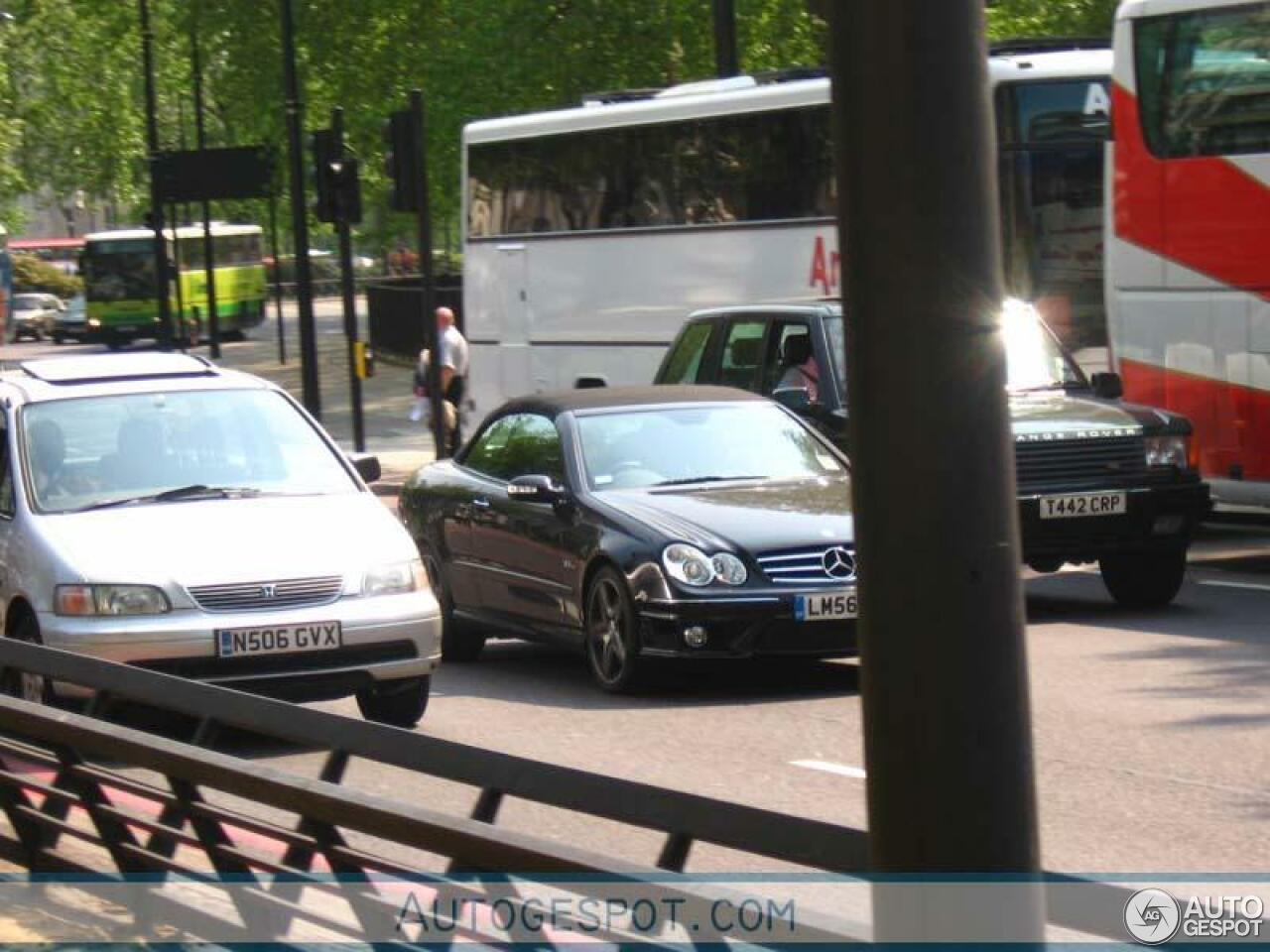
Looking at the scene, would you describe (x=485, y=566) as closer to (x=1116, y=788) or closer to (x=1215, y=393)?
(x=1116, y=788)

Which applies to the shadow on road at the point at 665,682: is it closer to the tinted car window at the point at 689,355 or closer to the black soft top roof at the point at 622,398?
the black soft top roof at the point at 622,398

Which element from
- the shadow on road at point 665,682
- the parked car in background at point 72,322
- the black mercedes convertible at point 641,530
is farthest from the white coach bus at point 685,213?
the parked car in background at point 72,322

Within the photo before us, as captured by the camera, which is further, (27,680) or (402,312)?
(402,312)

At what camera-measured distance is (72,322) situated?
78438 millimetres

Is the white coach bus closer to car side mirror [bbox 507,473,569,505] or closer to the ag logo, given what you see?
car side mirror [bbox 507,473,569,505]

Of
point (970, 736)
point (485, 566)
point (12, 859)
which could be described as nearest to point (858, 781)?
point (12, 859)

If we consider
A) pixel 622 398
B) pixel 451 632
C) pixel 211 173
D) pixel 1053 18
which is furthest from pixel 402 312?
pixel 622 398

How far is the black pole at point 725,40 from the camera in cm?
2670

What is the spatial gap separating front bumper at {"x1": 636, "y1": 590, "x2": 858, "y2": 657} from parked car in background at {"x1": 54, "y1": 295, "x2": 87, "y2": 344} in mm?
67432

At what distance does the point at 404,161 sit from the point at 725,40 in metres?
6.26

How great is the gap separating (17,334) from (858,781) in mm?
78859

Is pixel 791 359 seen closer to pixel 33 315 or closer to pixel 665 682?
pixel 665 682

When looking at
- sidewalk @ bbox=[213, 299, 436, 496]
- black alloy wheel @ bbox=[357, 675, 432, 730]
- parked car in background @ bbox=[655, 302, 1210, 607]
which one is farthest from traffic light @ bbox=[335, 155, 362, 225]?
black alloy wheel @ bbox=[357, 675, 432, 730]

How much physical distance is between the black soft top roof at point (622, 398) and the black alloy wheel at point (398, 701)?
2.60 m
